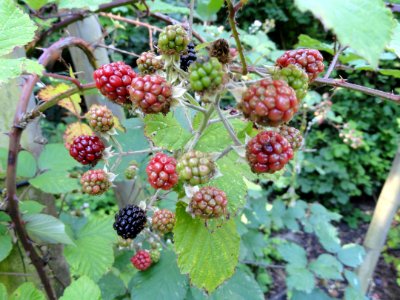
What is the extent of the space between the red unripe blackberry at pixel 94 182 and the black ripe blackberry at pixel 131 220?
3.1 inches

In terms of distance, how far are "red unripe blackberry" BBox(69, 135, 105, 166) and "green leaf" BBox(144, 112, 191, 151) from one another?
0.40 feet

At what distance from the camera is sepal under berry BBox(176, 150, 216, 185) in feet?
1.92

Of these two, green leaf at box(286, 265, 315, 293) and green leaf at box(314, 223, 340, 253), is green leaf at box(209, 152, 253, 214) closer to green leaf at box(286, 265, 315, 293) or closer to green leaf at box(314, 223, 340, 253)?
green leaf at box(286, 265, 315, 293)

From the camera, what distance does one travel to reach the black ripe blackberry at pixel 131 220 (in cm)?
82

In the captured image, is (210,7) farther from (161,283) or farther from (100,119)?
(161,283)

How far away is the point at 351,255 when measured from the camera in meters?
1.79

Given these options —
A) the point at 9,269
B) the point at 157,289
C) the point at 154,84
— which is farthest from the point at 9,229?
the point at 154,84

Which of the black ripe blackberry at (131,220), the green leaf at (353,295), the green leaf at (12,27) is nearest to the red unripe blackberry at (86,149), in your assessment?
the black ripe blackberry at (131,220)

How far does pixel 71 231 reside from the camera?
135 centimetres

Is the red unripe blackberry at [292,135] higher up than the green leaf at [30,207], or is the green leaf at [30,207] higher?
the red unripe blackberry at [292,135]

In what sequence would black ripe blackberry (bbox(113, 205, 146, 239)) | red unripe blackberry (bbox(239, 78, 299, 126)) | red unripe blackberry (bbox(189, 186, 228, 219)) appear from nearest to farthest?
red unripe blackberry (bbox(239, 78, 299, 126)), red unripe blackberry (bbox(189, 186, 228, 219)), black ripe blackberry (bbox(113, 205, 146, 239))

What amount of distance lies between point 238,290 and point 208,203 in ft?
2.46

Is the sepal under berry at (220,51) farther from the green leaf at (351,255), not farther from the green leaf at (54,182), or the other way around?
the green leaf at (351,255)

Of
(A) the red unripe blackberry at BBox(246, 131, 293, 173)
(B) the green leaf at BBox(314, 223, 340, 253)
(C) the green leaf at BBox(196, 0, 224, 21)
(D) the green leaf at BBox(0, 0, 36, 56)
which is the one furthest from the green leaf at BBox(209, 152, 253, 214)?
(B) the green leaf at BBox(314, 223, 340, 253)
